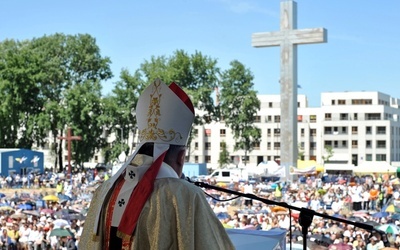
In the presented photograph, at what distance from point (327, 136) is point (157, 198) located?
3211 inches

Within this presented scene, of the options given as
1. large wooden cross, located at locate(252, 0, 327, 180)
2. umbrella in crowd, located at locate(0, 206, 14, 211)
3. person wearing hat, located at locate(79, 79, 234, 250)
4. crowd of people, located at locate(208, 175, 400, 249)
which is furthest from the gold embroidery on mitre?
large wooden cross, located at locate(252, 0, 327, 180)

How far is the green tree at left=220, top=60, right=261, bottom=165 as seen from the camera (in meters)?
59.6

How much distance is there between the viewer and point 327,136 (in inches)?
3250

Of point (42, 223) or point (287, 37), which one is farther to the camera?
point (287, 37)

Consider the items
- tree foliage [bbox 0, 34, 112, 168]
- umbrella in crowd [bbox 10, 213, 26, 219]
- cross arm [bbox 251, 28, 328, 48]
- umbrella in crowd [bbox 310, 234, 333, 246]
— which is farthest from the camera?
tree foliage [bbox 0, 34, 112, 168]

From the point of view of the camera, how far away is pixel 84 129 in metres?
52.0

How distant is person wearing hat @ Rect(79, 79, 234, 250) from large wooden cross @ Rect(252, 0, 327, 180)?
105ft

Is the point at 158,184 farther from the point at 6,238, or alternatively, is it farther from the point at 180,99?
the point at 6,238

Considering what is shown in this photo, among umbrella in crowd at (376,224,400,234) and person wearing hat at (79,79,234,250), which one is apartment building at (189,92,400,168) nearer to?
umbrella in crowd at (376,224,400,234)

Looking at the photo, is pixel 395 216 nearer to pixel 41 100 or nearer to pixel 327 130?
pixel 41 100

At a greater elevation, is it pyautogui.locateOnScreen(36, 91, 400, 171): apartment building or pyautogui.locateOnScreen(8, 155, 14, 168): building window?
pyautogui.locateOnScreen(36, 91, 400, 171): apartment building

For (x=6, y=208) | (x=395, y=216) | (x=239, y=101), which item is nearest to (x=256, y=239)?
(x=395, y=216)

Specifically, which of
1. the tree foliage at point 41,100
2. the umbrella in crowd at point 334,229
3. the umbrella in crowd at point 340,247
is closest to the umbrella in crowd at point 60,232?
the umbrella in crowd at point 334,229

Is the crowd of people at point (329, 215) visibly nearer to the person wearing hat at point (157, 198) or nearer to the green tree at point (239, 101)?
the person wearing hat at point (157, 198)
